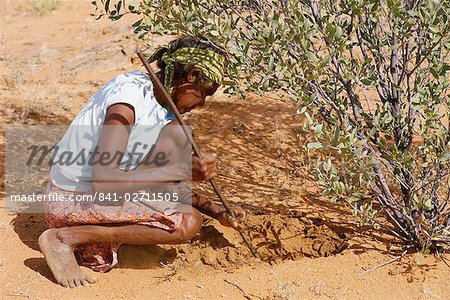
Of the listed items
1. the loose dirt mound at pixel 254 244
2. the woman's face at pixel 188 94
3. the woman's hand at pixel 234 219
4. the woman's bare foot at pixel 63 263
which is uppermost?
the woman's face at pixel 188 94

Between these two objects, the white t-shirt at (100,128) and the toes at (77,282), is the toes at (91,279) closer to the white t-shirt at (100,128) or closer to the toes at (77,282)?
the toes at (77,282)

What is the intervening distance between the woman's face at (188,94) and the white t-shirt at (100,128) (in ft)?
0.40

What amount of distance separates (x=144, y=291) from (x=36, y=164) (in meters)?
2.07

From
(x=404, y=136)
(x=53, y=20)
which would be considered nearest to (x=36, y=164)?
(x=404, y=136)

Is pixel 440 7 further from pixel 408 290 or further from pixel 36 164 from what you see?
pixel 36 164

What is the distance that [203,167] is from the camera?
9.68 ft

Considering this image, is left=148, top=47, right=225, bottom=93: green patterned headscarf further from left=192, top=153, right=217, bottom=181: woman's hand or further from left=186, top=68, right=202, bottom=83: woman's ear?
left=192, top=153, right=217, bottom=181: woman's hand

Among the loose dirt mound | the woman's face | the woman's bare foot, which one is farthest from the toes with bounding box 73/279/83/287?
the woman's face

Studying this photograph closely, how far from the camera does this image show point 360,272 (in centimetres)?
328

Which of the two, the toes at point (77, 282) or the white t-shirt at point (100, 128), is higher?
the white t-shirt at point (100, 128)

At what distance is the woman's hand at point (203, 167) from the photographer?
2953mm

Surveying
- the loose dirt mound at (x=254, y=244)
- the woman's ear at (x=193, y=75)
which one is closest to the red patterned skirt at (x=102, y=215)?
the loose dirt mound at (x=254, y=244)

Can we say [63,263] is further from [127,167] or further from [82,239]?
[127,167]

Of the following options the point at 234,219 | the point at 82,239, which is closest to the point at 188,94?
the point at 234,219
